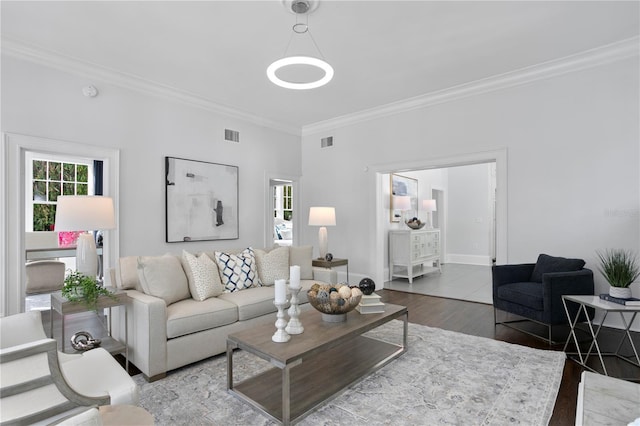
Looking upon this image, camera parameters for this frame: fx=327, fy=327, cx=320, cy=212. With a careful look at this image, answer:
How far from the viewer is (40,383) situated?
125 centimetres

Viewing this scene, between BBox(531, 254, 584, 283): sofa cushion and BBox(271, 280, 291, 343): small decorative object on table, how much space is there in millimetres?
3137

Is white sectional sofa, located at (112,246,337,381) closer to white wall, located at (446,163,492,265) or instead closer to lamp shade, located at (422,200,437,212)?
lamp shade, located at (422,200,437,212)

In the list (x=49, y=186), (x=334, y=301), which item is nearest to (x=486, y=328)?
(x=334, y=301)

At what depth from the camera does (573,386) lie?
2371 millimetres

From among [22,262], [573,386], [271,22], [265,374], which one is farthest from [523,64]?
[22,262]

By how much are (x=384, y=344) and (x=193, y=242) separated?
3.10 m

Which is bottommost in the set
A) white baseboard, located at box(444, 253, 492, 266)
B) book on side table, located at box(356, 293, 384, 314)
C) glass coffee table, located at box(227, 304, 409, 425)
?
white baseboard, located at box(444, 253, 492, 266)

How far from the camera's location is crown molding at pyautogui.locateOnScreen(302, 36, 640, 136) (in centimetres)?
355

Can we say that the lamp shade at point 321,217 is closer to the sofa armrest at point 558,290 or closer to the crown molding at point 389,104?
the crown molding at point 389,104

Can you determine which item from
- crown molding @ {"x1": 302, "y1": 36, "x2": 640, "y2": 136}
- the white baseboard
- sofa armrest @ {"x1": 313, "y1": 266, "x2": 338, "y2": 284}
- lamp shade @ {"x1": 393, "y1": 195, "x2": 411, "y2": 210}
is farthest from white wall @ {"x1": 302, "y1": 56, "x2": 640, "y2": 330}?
the white baseboard

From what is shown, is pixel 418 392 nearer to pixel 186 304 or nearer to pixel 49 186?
pixel 186 304

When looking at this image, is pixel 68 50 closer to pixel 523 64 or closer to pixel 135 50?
pixel 135 50

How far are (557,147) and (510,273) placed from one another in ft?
5.41

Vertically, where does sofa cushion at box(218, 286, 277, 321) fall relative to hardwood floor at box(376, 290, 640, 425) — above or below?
above
